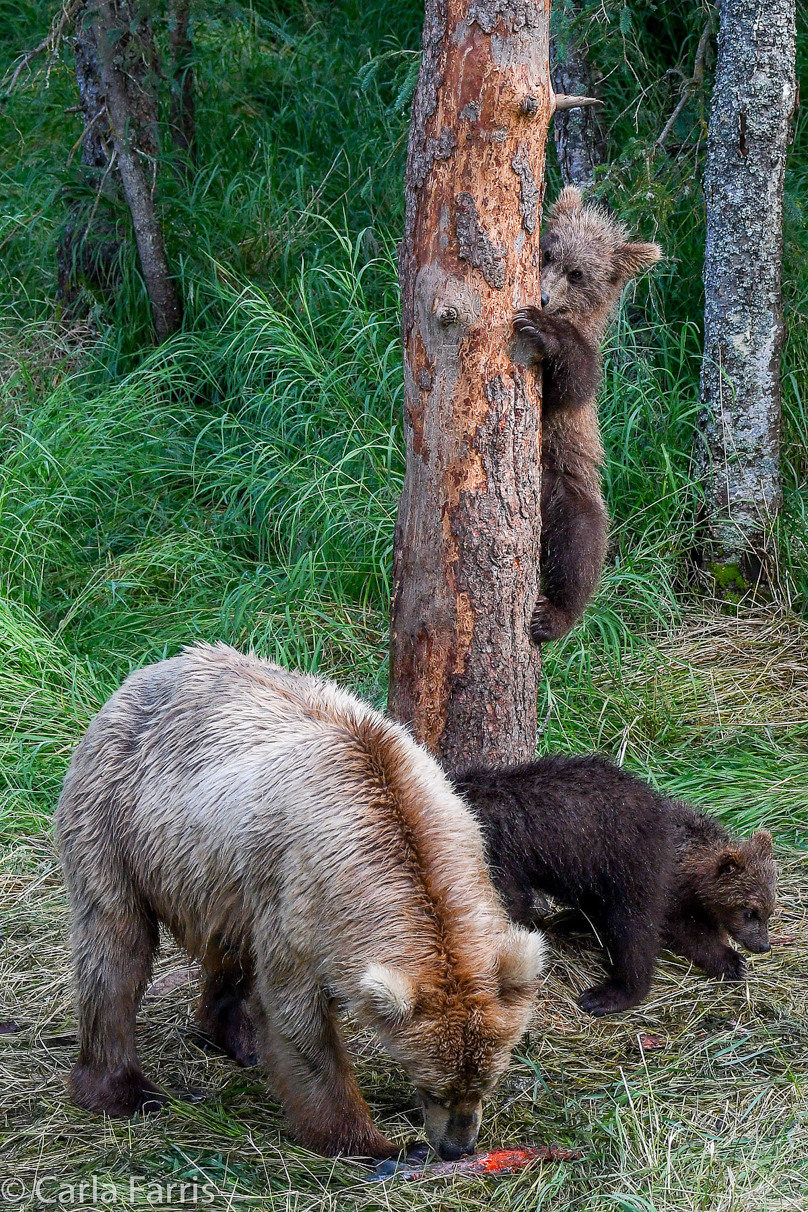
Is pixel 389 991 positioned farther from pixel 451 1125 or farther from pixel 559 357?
pixel 559 357

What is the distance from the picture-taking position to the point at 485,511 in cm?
429

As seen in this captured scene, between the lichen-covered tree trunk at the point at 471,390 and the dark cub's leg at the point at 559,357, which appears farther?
the dark cub's leg at the point at 559,357

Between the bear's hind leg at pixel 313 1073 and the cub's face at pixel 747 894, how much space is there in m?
1.75

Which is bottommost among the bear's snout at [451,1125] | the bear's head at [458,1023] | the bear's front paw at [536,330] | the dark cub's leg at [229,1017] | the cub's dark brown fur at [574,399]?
the dark cub's leg at [229,1017]

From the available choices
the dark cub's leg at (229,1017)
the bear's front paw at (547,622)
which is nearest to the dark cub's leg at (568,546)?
the bear's front paw at (547,622)

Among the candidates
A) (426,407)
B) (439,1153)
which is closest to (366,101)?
(426,407)

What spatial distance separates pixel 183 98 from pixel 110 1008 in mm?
6915

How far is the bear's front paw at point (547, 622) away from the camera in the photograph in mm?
4887

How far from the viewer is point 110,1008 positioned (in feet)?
12.0

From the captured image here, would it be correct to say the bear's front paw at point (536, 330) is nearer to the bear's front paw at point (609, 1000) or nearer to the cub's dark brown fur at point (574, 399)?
the cub's dark brown fur at point (574, 399)

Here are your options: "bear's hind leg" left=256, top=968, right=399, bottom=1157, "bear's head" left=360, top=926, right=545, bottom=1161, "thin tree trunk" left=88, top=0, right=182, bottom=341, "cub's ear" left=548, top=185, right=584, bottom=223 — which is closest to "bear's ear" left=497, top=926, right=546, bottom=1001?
"bear's head" left=360, top=926, right=545, bottom=1161

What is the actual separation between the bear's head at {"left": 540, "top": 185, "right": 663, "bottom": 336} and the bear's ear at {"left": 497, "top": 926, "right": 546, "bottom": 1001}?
10.7ft

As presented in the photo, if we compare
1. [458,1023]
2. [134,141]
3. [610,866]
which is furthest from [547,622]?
[134,141]

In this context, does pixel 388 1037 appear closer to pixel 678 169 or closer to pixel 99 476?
pixel 99 476
